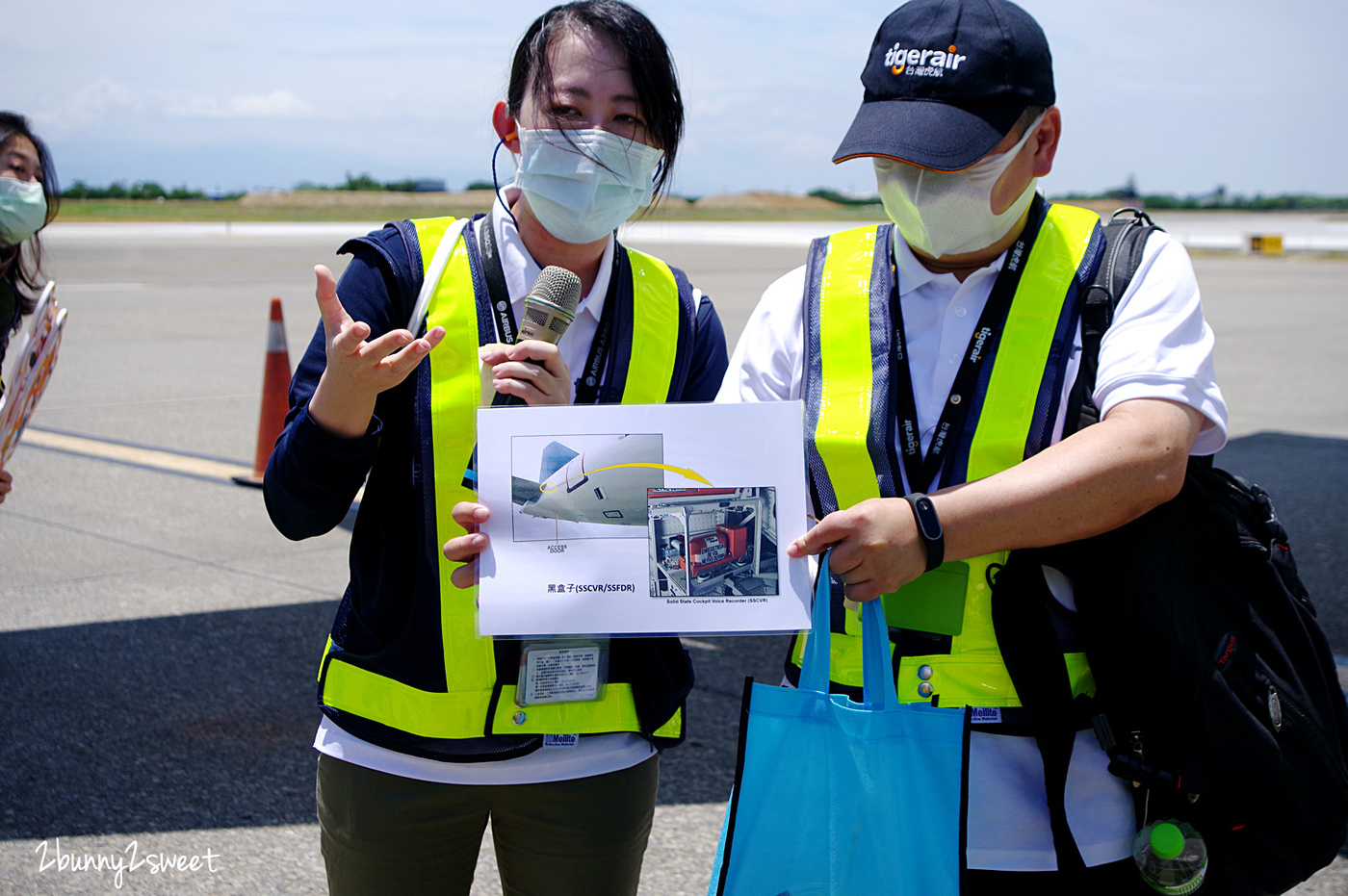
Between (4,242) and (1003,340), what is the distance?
12.1ft

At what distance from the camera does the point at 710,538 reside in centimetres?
172

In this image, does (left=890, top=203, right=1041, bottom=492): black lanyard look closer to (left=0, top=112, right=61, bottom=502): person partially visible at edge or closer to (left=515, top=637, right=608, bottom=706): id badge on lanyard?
(left=515, top=637, right=608, bottom=706): id badge on lanyard

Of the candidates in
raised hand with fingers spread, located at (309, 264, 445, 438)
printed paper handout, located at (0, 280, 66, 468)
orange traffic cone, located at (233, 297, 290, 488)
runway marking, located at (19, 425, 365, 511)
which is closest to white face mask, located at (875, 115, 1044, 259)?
raised hand with fingers spread, located at (309, 264, 445, 438)

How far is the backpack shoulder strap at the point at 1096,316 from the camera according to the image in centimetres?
180

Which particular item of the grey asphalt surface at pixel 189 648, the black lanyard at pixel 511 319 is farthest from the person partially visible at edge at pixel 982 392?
the grey asphalt surface at pixel 189 648

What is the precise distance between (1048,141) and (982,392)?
1.46ft

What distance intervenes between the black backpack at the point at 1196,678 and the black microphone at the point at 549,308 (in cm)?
78

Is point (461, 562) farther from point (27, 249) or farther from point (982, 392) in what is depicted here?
point (27, 249)

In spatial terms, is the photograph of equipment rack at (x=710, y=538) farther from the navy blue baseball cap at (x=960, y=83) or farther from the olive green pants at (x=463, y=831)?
the navy blue baseball cap at (x=960, y=83)

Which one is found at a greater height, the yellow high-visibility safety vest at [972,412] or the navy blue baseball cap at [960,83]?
the navy blue baseball cap at [960,83]

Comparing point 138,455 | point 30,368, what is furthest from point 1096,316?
point 138,455

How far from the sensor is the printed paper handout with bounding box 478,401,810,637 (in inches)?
67.4

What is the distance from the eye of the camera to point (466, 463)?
1.90 metres

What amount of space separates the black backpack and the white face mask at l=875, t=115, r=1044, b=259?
0.22 meters
